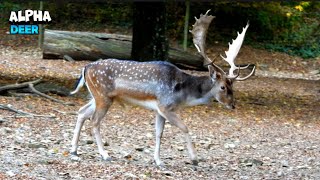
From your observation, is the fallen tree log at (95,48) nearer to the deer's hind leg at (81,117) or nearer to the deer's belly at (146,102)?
the deer's hind leg at (81,117)

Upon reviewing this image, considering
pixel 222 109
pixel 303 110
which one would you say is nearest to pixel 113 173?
pixel 222 109

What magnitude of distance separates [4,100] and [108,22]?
15217 mm

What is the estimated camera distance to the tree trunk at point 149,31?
14430 mm

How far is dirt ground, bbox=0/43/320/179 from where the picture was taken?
25.8 ft

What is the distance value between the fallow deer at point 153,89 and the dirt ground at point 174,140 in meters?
0.46

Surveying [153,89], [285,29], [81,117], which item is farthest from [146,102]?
[285,29]

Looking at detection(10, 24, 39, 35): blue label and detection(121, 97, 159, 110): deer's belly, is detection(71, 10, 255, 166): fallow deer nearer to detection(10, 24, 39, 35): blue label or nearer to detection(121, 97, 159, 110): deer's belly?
detection(121, 97, 159, 110): deer's belly

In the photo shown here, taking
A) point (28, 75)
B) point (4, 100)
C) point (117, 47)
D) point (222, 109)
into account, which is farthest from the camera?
point (117, 47)

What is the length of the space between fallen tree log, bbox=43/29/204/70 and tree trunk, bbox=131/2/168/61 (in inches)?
129

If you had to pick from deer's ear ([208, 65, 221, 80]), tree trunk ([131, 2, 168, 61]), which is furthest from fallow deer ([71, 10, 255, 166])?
tree trunk ([131, 2, 168, 61])

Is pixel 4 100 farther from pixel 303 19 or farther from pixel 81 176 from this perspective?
pixel 303 19

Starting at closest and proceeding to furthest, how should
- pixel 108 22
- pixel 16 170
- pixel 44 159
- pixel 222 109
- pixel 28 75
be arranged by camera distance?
pixel 16 170, pixel 44 159, pixel 222 109, pixel 28 75, pixel 108 22

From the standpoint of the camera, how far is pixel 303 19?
93.2 ft

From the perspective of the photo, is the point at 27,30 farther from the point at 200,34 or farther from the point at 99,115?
the point at 99,115
